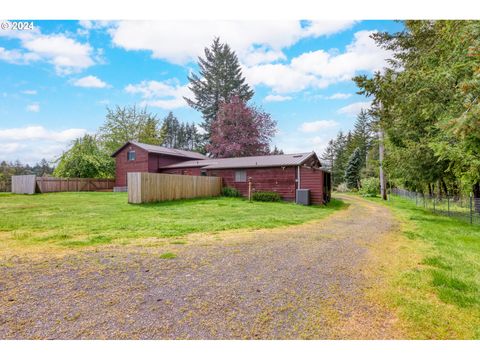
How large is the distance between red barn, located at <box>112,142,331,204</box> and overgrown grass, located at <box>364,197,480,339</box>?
8.57 m

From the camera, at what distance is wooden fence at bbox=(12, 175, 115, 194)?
1784cm

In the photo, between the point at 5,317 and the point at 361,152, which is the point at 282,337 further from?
the point at 361,152

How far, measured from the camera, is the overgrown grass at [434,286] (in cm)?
229

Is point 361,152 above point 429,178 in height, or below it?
above

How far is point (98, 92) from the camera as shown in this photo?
691 centimetres

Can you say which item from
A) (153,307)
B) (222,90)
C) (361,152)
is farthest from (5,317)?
(361,152)

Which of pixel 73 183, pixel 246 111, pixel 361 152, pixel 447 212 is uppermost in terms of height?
pixel 246 111

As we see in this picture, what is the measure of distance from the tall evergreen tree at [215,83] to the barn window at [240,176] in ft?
62.2

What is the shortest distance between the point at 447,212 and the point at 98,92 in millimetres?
13756

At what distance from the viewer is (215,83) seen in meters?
34.7

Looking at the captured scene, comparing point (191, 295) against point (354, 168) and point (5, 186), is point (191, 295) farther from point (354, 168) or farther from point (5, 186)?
point (354, 168)

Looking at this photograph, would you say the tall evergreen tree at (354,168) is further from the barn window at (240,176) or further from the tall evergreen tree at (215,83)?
the barn window at (240,176)

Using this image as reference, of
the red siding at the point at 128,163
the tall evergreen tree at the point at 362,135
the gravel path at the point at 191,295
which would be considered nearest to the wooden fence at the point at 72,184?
the red siding at the point at 128,163

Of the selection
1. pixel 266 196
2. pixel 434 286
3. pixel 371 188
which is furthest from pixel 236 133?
pixel 434 286
